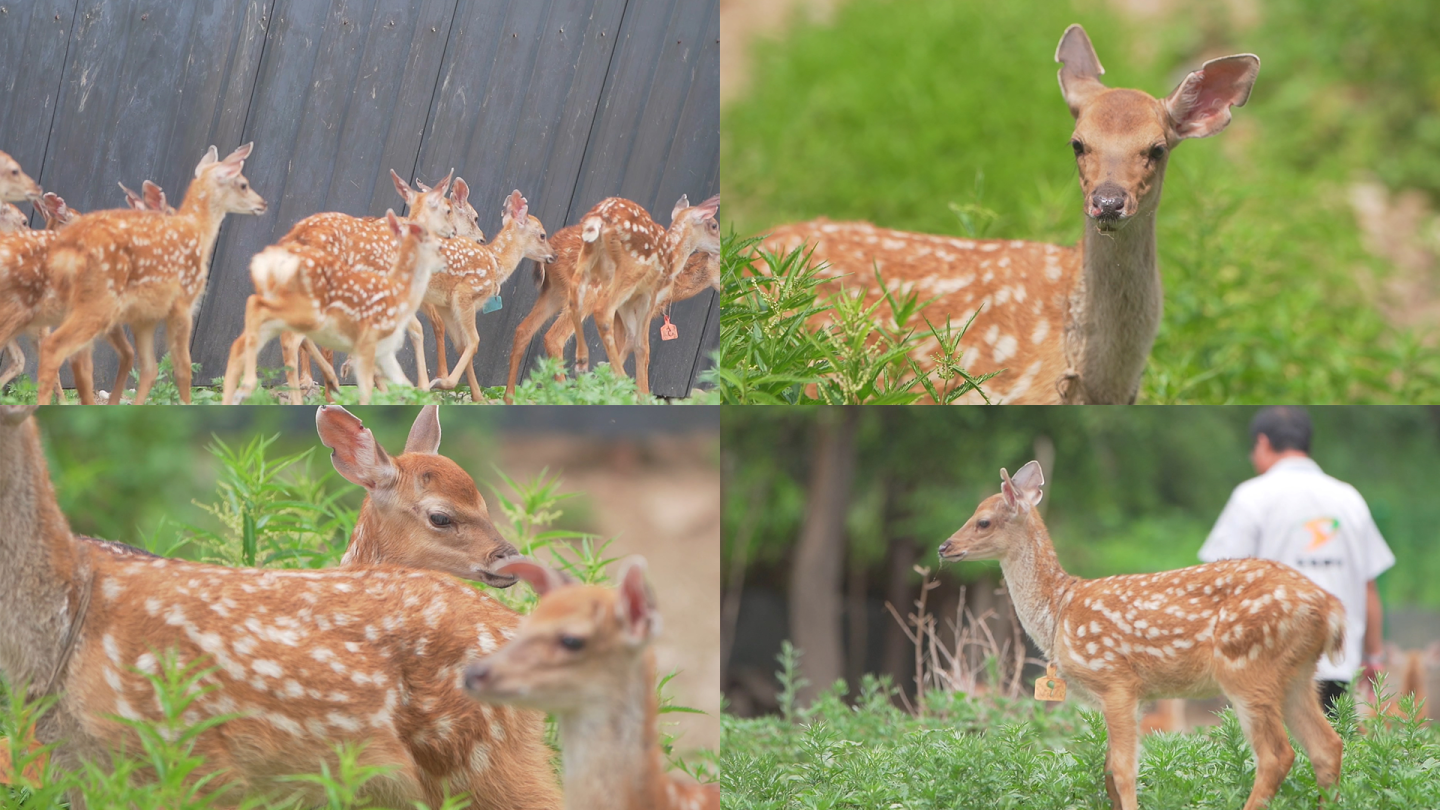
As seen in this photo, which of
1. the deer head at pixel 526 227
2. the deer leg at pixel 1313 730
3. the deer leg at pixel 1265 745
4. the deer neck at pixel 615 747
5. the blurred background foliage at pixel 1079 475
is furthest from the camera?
the blurred background foliage at pixel 1079 475

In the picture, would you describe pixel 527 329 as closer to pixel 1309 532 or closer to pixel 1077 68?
pixel 1077 68

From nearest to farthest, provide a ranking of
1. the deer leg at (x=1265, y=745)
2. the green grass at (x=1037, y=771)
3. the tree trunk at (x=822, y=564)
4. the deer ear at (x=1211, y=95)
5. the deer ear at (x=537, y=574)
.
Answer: the deer ear at (x=537, y=574) < the deer leg at (x=1265, y=745) < the green grass at (x=1037, y=771) < the deer ear at (x=1211, y=95) < the tree trunk at (x=822, y=564)

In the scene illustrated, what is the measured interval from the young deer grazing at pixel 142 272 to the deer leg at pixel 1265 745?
114 inches

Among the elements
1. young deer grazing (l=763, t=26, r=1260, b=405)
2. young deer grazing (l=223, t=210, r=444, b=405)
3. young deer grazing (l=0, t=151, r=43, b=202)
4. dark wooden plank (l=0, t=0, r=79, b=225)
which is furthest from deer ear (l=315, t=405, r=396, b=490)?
young deer grazing (l=763, t=26, r=1260, b=405)

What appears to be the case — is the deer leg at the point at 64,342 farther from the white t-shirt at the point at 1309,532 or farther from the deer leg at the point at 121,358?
the white t-shirt at the point at 1309,532

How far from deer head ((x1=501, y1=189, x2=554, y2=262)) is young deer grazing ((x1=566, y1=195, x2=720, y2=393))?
106 millimetres

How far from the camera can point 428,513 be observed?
3.63 m

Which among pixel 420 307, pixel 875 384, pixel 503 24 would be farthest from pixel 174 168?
pixel 875 384

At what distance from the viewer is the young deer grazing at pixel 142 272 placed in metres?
3.64

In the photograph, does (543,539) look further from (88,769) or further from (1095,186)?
(1095,186)

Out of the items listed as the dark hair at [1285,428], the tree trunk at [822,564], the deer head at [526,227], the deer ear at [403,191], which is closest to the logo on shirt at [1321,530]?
the dark hair at [1285,428]

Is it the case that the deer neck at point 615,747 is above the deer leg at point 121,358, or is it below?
below

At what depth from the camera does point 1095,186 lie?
12.6 feet

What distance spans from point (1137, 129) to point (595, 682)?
2.21 metres
